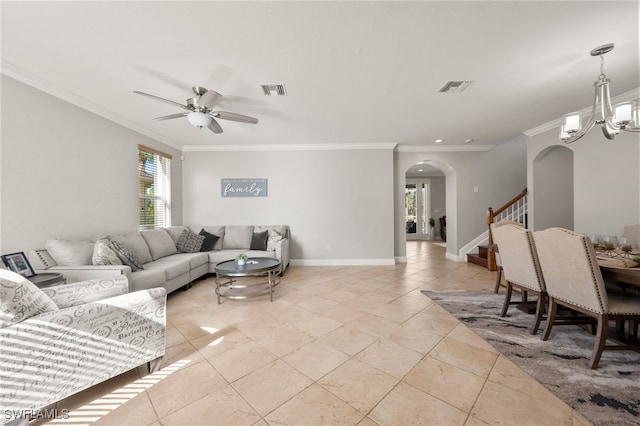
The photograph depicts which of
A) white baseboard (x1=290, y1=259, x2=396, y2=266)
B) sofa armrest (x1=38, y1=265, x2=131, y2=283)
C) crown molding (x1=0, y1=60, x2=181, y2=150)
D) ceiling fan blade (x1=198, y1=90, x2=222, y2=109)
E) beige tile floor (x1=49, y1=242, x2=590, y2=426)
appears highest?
crown molding (x1=0, y1=60, x2=181, y2=150)

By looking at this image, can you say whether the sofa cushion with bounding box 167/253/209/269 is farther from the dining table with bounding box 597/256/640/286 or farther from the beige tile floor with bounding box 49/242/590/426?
the dining table with bounding box 597/256/640/286

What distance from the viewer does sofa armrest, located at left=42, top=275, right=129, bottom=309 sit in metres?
1.67

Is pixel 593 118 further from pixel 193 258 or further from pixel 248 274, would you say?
pixel 193 258

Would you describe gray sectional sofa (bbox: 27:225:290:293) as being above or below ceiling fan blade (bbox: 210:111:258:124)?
below

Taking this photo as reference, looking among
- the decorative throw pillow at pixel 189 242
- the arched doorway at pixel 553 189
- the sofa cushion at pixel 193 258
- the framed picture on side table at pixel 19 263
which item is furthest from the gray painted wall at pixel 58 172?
the arched doorway at pixel 553 189

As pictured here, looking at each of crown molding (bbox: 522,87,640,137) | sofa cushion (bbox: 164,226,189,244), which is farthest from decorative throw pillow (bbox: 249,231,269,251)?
crown molding (bbox: 522,87,640,137)

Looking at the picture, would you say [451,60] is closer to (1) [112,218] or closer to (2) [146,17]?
(2) [146,17]

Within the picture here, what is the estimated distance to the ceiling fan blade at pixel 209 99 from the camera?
2445 millimetres

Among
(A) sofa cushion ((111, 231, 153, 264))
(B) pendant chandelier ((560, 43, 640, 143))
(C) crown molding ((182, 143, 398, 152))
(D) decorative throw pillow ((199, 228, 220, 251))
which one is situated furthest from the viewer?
(C) crown molding ((182, 143, 398, 152))

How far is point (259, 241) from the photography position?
15.2 ft

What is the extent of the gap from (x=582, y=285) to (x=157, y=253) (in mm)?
4948

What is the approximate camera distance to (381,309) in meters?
2.94

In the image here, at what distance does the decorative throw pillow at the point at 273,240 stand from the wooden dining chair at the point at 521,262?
3.23 m

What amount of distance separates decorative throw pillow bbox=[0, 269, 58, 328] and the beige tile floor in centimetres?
66
